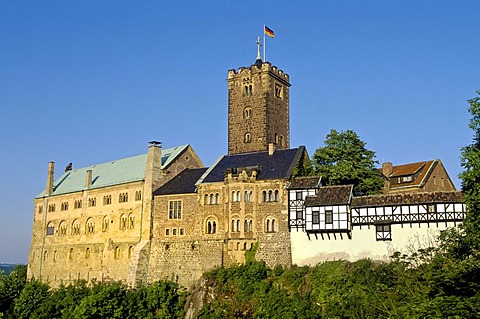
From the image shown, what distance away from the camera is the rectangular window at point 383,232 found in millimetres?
46000

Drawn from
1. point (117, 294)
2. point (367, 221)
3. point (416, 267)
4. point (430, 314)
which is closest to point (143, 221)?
point (117, 294)

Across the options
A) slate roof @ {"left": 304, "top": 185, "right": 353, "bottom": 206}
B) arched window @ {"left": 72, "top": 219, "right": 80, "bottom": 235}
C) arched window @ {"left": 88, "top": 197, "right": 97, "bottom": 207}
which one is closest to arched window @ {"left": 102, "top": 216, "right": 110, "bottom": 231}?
arched window @ {"left": 88, "top": 197, "right": 97, "bottom": 207}

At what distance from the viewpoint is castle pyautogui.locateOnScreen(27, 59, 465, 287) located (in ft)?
155

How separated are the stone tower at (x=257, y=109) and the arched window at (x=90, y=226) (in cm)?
1713

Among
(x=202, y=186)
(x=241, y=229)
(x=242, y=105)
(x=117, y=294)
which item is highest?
(x=242, y=105)

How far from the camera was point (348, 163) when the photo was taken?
53.7 metres

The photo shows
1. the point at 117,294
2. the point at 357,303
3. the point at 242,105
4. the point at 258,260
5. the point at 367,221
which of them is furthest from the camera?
the point at 242,105

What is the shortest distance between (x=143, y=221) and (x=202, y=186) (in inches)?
317

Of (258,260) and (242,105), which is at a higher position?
(242,105)

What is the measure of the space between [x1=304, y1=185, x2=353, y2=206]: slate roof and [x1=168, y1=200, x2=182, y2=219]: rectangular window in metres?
13.5

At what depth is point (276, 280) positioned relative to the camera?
48.2m

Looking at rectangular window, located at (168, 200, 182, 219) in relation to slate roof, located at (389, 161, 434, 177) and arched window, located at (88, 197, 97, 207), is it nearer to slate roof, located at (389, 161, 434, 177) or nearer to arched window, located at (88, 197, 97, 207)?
arched window, located at (88, 197, 97, 207)

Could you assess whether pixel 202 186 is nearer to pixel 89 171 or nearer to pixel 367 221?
pixel 367 221

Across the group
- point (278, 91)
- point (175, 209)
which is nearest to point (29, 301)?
point (175, 209)
